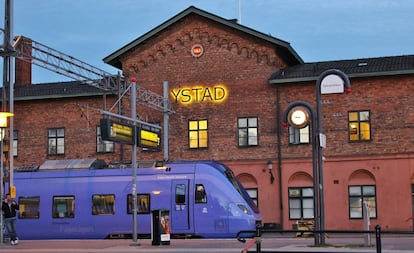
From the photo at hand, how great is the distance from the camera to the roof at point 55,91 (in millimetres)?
39478

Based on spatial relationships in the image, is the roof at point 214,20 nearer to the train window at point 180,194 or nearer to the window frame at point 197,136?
the window frame at point 197,136

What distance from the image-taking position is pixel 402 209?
33938 millimetres

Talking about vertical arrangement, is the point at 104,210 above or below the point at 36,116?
below

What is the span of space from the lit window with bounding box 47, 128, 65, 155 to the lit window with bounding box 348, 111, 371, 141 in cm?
1594

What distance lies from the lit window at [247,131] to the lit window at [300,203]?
3.20m

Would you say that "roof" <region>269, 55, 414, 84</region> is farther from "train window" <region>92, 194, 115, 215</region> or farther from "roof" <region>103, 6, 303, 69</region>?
"train window" <region>92, 194, 115, 215</region>

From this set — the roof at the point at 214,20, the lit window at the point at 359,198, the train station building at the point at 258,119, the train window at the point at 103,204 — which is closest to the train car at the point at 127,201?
the train window at the point at 103,204

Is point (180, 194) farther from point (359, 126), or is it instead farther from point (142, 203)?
point (359, 126)

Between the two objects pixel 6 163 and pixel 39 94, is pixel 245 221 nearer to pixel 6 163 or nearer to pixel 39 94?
pixel 6 163

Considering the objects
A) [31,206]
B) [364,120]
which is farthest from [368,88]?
[31,206]

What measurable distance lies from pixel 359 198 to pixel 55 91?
18195 mm

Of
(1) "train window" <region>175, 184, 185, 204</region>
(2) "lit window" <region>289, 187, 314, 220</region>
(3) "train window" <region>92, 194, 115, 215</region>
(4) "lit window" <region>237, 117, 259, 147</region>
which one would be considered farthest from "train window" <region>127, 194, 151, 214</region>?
(2) "lit window" <region>289, 187, 314, 220</region>

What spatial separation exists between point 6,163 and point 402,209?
1849cm

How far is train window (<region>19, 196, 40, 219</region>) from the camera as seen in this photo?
96.9 feet
